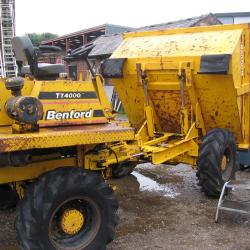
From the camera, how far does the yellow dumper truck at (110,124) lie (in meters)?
3.43

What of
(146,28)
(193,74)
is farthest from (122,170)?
(146,28)

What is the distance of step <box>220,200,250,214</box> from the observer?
4.71m

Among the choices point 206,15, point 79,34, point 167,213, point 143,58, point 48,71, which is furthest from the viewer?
point 79,34

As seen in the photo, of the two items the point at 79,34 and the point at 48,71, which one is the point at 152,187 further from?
the point at 79,34

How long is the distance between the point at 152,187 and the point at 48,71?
272 centimetres

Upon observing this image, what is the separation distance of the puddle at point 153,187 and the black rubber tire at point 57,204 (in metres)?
2.24

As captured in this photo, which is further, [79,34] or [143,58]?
[79,34]

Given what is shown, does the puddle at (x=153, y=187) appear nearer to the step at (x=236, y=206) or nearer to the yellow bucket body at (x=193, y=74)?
the yellow bucket body at (x=193, y=74)

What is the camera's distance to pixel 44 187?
3436 millimetres

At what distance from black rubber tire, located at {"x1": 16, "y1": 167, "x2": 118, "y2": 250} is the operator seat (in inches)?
42.6

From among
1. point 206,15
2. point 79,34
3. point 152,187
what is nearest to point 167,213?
point 152,187

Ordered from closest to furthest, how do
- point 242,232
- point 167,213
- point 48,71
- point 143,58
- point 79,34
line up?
point 48,71, point 242,232, point 167,213, point 143,58, point 79,34

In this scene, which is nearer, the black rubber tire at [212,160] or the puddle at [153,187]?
the black rubber tire at [212,160]

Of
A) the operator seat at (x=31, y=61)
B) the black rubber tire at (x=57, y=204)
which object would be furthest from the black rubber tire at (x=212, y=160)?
the operator seat at (x=31, y=61)
